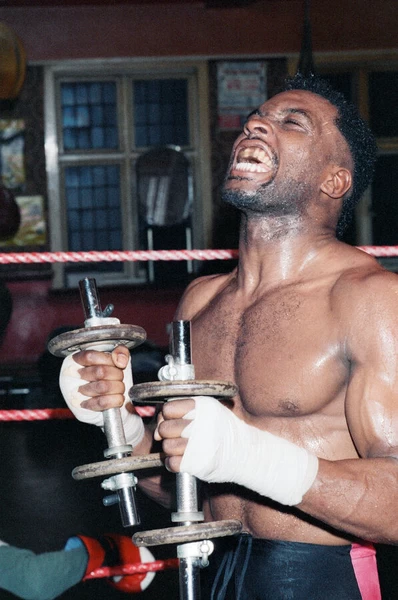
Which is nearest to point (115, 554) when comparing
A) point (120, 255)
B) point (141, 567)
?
point (141, 567)

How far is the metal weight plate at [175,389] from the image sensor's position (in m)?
1.11

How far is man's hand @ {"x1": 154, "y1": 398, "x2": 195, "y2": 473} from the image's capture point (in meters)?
1.16

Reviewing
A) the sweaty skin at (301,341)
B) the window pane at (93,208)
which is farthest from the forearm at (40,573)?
the window pane at (93,208)

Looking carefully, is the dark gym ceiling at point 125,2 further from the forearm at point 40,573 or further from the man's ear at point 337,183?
the man's ear at point 337,183

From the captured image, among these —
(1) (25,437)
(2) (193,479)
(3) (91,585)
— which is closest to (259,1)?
(1) (25,437)

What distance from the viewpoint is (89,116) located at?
709 cm

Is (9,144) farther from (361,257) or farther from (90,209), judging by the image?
(361,257)

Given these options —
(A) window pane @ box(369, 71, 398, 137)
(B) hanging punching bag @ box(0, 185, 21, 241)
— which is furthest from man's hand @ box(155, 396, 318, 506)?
(A) window pane @ box(369, 71, 398, 137)

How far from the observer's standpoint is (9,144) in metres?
6.78

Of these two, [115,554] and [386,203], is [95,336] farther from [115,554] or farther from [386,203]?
[386,203]

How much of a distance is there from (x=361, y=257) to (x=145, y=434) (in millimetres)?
587

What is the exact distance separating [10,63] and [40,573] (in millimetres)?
4307

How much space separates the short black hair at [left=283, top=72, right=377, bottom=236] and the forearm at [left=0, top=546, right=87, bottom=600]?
1.26 meters

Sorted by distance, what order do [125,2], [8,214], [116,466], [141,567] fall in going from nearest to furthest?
1. [116,466]
2. [141,567]
3. [8,214]
4. [125,2]
